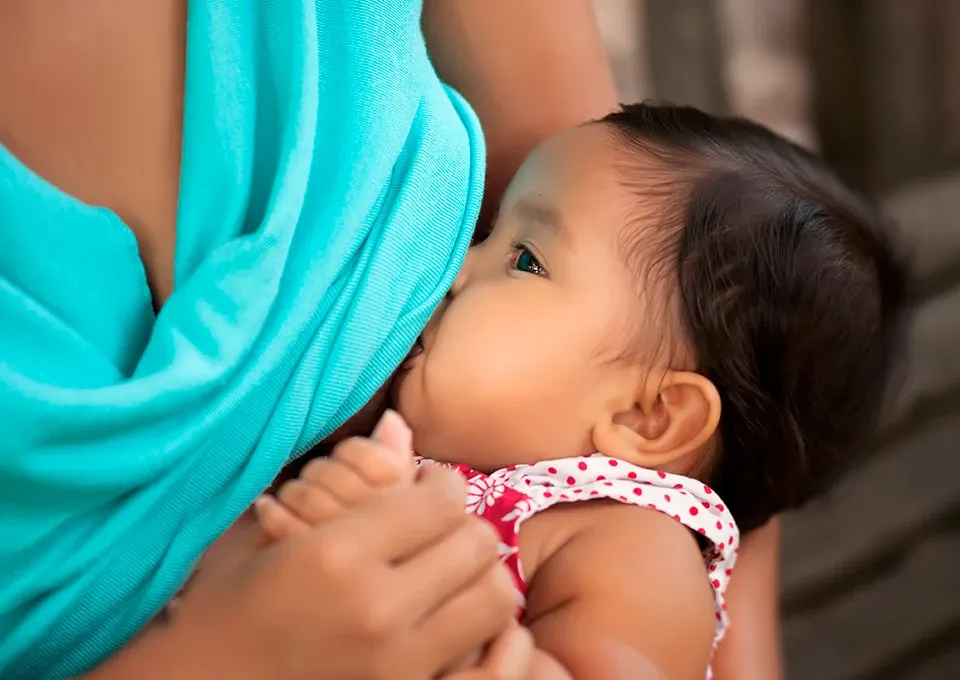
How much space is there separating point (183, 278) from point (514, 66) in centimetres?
43

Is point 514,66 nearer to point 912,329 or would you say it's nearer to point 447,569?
point 447,569

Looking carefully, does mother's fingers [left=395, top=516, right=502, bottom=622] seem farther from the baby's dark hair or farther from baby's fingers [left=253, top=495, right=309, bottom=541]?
the baby's dark hair

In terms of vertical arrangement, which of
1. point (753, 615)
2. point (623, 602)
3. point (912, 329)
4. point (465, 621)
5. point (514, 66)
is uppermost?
point (514, 66)

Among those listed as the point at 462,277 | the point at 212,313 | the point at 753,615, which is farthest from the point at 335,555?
the point at 753,615

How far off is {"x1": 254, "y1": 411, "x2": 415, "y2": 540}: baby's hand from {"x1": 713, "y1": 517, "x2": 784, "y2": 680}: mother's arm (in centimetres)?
46

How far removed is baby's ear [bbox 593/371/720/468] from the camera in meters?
0.70

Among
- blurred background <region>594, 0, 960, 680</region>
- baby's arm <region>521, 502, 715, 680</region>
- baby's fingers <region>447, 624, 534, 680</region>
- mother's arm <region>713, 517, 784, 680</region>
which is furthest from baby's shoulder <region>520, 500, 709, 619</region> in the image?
blurred background <region>594, 0, 960, 680</region>

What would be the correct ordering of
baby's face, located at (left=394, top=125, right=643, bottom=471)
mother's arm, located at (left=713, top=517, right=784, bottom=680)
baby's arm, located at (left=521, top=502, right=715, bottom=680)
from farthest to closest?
mother's arm, located at (left=713, top=517, right=784, bottom=680), baby's face, located at (left=394, top=125, right=643, bottom=471), baby's arm, located at (left=521, top=502, right=715, bottom=680)

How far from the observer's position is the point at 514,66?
2.87 ft

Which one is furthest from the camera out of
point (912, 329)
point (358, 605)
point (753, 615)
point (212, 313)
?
point (912, 329)

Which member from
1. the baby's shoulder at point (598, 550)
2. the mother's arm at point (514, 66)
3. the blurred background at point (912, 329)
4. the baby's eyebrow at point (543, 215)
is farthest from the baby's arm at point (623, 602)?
the blurred background at point (912, 329)

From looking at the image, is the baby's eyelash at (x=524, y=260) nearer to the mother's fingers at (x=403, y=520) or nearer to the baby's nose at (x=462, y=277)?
the baby's nose at (x=462, y=277)

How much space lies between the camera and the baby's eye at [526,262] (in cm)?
71

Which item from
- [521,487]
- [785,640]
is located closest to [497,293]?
[521,487]
